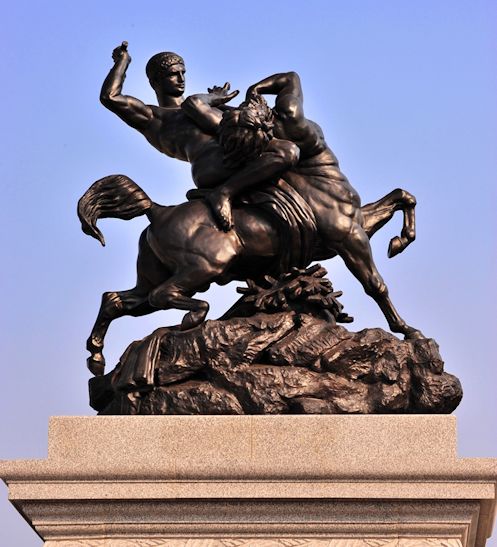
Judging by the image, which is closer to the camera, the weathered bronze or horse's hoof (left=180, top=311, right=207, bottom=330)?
horse's hoof (left=180, top=311, right=207, bottom=330)

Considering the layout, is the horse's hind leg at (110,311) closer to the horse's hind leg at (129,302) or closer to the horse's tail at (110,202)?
the horse's hind leg at (129,302)

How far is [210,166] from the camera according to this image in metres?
9.77

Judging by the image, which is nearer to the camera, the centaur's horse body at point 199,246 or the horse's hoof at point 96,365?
the centaur's horse body at point 199,246

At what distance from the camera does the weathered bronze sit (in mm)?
9477

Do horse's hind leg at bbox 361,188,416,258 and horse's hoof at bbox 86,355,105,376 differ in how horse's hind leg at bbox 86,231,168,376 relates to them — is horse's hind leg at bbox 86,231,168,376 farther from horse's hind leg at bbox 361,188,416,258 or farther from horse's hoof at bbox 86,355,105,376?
horse's hind leg at bbox 361,188,416,258

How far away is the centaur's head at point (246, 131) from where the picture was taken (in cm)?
950

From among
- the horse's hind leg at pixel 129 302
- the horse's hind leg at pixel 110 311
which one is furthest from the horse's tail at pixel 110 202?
the horse's hind leg at pixel 110 311

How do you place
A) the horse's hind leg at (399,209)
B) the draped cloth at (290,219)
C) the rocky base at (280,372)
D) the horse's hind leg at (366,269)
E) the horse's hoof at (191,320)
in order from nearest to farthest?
the rocky base at (280,372) < the horse's hoof at (191,320) < the draped cloth at (290,219) < the horse's hind leg at (366,269) < the horse's hind leg at (399,209)

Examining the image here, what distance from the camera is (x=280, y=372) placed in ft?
29.6

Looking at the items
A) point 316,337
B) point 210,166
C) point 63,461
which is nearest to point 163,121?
point 210,166

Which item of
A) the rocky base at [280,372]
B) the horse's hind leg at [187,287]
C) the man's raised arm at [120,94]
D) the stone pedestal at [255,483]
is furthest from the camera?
the man's raised arm at [120,94]

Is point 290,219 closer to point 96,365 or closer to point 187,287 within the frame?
point 187,287

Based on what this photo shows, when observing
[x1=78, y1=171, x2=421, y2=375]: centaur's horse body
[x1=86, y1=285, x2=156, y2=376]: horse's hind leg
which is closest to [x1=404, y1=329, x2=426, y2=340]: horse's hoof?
[x1=78, y1=171, x2=421, y2=375]: centaur's horse body

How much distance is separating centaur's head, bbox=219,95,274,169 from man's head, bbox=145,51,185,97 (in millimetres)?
685
